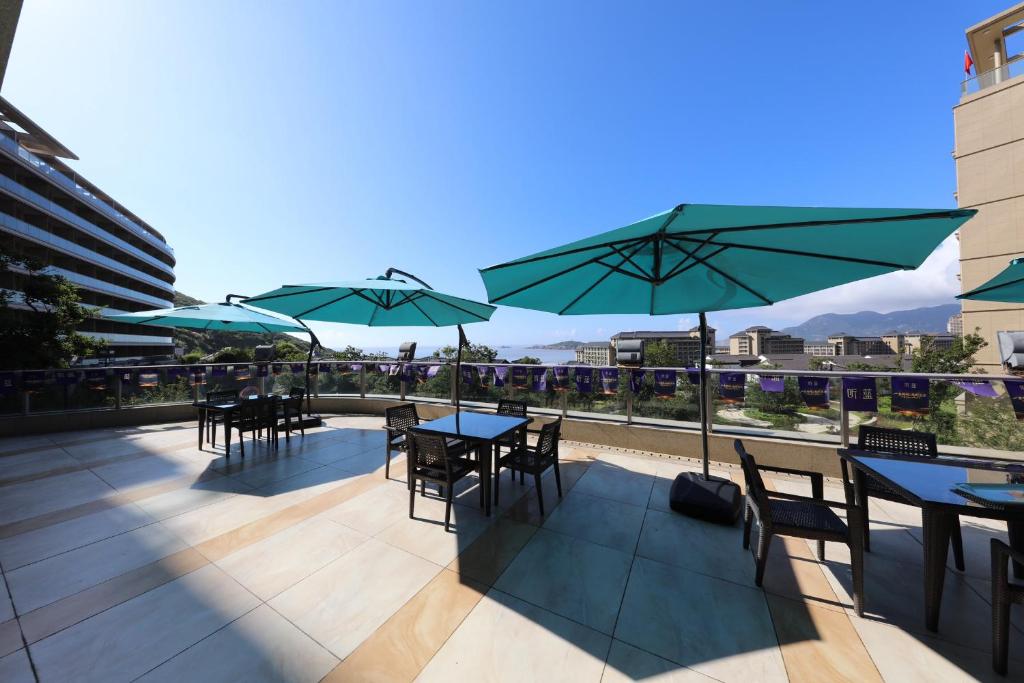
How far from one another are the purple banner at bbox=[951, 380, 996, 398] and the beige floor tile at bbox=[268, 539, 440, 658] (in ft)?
20.0

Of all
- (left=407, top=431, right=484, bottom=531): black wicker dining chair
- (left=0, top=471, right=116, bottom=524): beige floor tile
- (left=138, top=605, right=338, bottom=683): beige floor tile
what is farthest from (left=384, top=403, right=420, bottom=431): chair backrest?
(left=0, top=471, right=116, bottom=524): beige floor tile

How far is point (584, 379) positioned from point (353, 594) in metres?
4.31

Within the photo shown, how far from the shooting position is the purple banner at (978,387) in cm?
383

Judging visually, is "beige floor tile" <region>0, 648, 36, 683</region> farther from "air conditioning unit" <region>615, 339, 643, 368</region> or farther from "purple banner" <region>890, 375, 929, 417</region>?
"purple banner" <region>890, 375, 929, 417</region>

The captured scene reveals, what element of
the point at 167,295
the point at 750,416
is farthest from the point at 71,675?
the point at 167,295

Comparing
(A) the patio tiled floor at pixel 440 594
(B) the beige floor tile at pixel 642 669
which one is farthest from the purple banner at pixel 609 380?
(B) the beige floor tile at pixel 642 669

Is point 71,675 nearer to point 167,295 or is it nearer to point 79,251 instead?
point 79,251

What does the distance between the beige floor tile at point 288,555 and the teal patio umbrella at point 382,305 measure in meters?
1.66

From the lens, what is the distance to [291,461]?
495 centimetres

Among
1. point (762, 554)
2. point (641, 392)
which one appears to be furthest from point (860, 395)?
point (762, 554)

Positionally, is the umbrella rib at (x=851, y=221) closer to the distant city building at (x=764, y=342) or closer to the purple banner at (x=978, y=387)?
the purple banner at (x=978, y=387)

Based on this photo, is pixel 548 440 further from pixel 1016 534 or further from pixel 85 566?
pixel 85 566

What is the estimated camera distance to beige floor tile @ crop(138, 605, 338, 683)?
1722 millimetres

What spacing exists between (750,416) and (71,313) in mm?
15038
